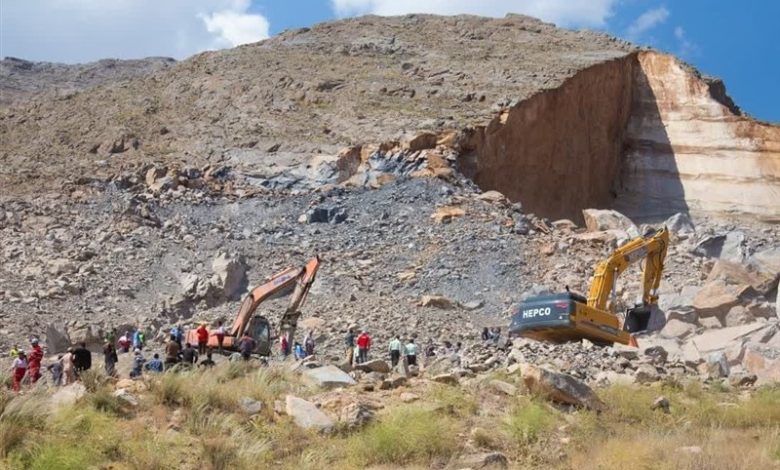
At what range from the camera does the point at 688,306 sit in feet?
63.7

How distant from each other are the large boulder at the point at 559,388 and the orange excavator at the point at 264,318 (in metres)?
7.24

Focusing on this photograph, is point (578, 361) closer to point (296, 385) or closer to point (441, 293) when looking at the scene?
point (296, 385)

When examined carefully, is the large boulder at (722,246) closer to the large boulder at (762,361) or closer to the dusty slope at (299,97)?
the dusty slope at (299,97)

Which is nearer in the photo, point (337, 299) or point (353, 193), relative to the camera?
point (337, 299)

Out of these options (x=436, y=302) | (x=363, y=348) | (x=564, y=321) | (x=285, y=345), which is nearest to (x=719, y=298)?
(x=564, y=321)

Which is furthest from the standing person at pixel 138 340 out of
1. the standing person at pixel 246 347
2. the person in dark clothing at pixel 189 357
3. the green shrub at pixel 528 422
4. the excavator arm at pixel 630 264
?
the green shrub at pixel 528 422

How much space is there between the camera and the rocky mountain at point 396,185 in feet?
71.1

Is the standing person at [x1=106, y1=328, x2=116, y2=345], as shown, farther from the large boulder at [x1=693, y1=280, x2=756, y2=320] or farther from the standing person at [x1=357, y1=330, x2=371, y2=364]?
the large boulder at [x1=693, y1=280, x2=756, y2=320]

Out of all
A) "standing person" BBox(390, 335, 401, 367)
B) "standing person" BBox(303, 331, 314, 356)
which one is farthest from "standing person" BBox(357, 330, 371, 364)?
"standing person" BBox(303, 331, 314, 356)

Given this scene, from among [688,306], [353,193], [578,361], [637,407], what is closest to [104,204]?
[353,193]

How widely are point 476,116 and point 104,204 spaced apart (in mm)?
11331

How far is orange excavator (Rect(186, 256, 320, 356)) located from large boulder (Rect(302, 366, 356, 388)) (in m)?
5.62

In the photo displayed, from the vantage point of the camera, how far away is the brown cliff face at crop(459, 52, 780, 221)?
1318 inches

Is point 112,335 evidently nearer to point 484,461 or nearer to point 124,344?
point 124,344
